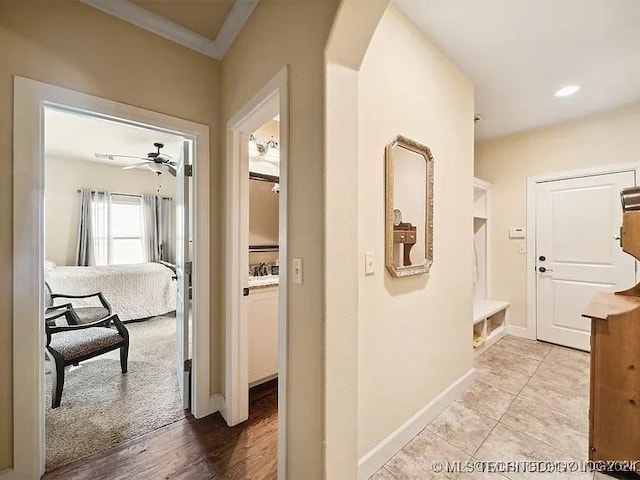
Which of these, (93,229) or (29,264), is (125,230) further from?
(29,264)

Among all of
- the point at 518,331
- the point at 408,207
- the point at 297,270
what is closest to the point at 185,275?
the point at 297,270

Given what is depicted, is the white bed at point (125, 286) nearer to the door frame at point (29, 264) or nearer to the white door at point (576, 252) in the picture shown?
the door frame at point (29, 264)

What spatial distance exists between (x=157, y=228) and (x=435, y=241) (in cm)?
583

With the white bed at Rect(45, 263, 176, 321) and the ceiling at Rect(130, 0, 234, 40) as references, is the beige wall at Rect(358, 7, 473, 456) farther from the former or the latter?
the white bed at Rect(45, 263, 176, 321)

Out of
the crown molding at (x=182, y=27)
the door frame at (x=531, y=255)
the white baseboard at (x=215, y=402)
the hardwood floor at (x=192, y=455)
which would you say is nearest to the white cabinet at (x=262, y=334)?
the white baseboard at (x=215, y=402)

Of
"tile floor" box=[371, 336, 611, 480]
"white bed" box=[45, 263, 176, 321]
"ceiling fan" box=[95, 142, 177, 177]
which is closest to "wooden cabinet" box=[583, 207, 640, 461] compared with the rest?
"tile floor" box=[371, 336, 611, 480]

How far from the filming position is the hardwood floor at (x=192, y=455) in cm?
156

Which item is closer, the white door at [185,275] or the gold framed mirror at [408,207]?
the gold framed mirror at [408,207]

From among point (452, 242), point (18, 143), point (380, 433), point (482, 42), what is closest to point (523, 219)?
point (452, 242)

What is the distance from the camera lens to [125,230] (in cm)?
583

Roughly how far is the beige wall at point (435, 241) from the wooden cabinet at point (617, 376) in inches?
31.7

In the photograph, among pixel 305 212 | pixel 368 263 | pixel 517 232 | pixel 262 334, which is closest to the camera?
pixel 305 212

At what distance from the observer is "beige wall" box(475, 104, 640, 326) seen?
303 centimetres

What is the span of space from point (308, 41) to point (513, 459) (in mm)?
2453
